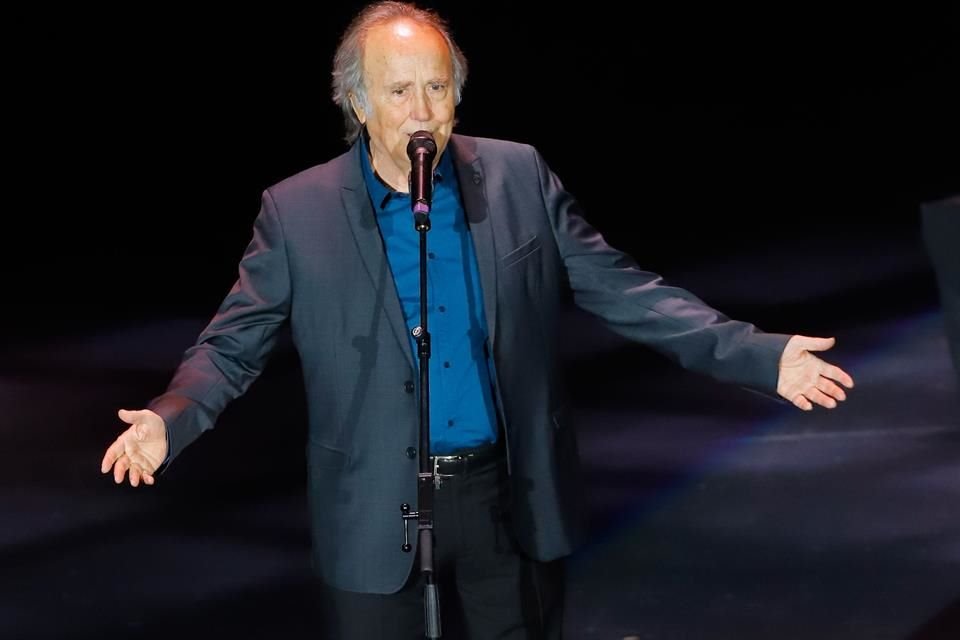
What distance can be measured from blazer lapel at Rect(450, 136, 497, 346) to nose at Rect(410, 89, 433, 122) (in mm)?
144

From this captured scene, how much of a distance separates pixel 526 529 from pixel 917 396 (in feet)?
10.6

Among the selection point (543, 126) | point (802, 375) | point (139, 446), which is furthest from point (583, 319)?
point (139, 446)

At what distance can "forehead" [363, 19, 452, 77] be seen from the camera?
285 centimetres

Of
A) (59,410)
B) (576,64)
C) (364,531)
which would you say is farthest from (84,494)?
(576,64)

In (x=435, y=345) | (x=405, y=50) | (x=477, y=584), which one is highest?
(x=405, y=50)

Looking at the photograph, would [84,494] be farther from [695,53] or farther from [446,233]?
[695,53]

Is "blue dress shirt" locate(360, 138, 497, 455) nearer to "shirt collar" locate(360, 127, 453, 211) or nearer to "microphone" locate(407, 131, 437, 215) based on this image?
"shirt collar" locate(360, 127, 453, 211)

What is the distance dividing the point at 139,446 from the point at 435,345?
54cm

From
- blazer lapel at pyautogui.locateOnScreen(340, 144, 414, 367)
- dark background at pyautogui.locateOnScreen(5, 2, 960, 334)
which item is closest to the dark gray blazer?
blazer lapel at pyautogui.locateOnScreen(340, 144, 414, 367)

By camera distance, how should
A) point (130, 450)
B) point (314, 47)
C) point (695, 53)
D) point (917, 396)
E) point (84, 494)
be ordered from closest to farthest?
1. point (130, 450)
2. point (84, 494)
3. point (917, 396)
4. point (314, 47)
5. point (695, 53)

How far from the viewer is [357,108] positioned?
296 cm

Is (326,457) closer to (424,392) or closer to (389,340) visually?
(389,340)

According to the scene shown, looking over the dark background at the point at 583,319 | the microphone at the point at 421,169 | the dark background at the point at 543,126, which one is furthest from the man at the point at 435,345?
the dark background at the point at 543,126

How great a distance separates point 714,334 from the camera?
2924mm
